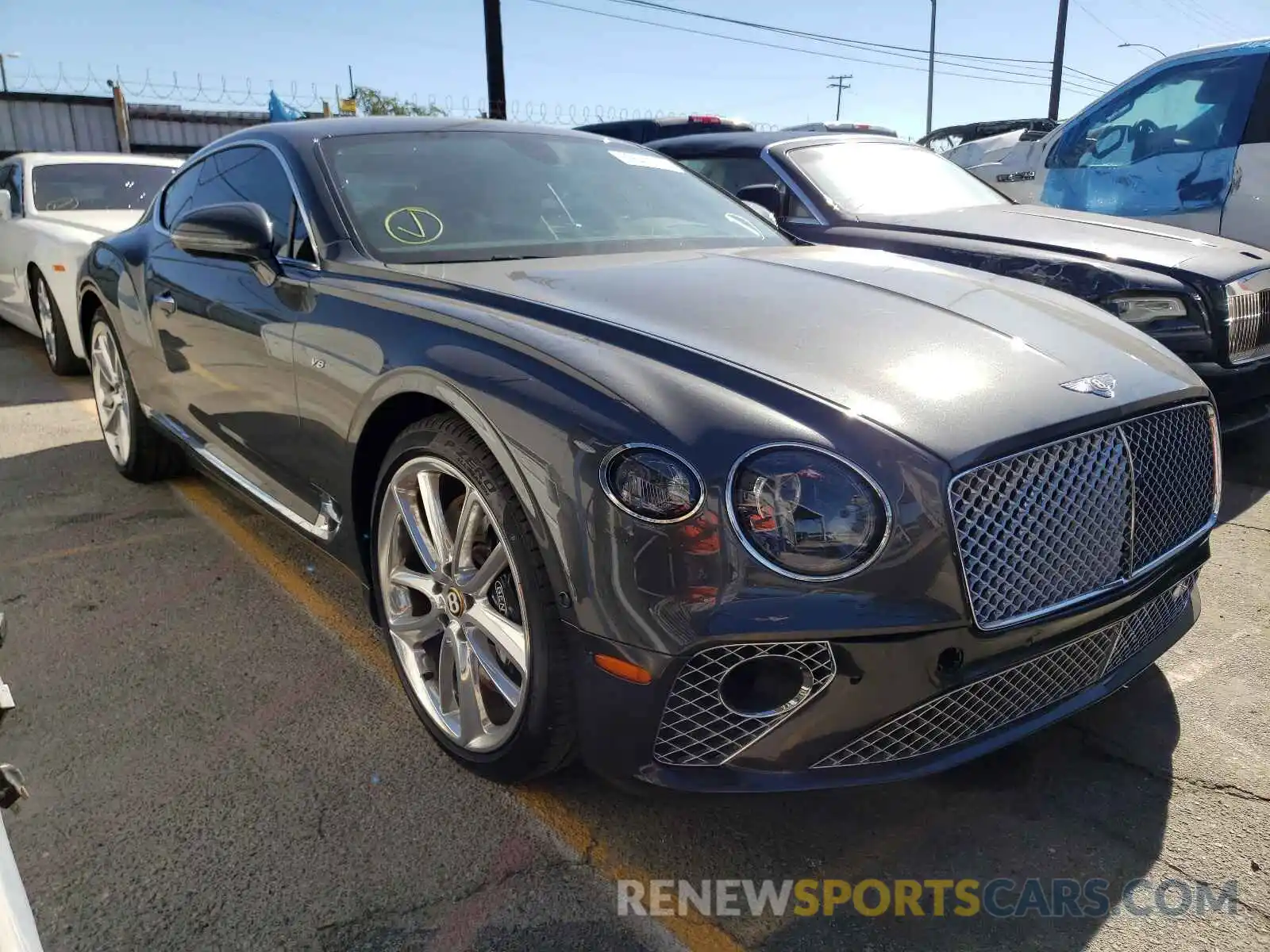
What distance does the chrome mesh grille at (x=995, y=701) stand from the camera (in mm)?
1827

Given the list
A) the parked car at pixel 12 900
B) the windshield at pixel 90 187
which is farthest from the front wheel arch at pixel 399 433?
the windshield at pixel 90 187

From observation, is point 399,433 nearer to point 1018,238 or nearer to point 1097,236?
point 1018,238

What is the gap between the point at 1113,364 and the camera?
87.9 inches

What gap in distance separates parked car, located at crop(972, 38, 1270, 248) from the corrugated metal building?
14.2 meters

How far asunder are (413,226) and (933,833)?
7.04 ft

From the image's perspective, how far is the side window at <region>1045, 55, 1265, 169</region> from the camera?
19.0 ft

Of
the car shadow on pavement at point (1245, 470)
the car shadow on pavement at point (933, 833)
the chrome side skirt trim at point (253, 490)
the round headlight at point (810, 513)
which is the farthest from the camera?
the car shadow on pavement at point (1245, 470)

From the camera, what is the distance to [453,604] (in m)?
2.31

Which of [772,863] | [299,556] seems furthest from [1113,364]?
[299,556]

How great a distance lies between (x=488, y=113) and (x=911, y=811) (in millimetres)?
15026

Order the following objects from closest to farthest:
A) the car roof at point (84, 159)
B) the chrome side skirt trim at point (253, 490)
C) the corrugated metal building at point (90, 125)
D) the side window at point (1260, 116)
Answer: the chrome side skirt trim at point (253, 490), the side window at point (1260, 116), the car roof at point (84, 159), the corrugated metal building at point (90, 125)

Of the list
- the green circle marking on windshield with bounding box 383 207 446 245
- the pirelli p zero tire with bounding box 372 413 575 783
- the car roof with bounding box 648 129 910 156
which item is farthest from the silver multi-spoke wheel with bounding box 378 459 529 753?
the car roof with bounding box 648 129 910 156

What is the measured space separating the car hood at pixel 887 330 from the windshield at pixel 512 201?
19 centimetres

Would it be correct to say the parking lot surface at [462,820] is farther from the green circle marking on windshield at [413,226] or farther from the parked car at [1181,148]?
the parked car at [1181,148]
